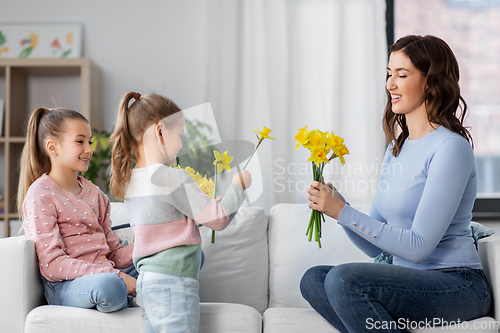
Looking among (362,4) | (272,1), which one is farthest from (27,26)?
(362,4)

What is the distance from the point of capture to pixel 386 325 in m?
1.15

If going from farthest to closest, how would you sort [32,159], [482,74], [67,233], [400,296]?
[482,74], [32,159], [67,233], [400,296]

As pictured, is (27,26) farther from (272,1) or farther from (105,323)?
(105,323)

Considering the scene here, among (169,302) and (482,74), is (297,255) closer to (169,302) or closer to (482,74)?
(169,302)

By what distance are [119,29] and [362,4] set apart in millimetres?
1606

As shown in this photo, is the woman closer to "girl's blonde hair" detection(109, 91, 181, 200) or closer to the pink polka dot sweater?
"girl's blonde hair" detection(109, 91, 181, 200)

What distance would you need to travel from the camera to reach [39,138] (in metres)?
1.62

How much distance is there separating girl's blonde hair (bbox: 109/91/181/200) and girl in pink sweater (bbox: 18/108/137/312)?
1.03ft

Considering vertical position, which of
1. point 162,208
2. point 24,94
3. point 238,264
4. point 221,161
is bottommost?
point 238,264

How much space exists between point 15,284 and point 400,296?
1156 millimetres

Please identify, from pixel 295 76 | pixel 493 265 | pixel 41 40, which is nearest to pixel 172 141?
pixel 493 265

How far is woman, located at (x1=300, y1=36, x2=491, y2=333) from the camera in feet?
3.86

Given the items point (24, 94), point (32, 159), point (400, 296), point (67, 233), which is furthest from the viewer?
point (24, 94)

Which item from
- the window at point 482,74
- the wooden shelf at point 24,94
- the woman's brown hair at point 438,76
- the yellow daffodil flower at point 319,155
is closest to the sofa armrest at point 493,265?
the woman's brown hair at point 438,76
